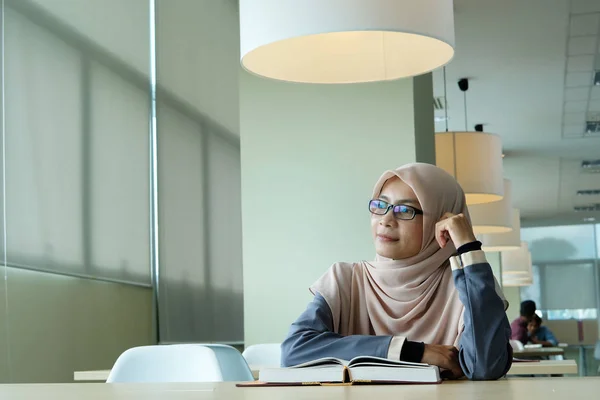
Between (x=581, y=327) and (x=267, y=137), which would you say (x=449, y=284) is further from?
(x=581, y=327)

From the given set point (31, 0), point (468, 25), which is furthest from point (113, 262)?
point (468, 25)

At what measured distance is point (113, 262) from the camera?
16.7ft

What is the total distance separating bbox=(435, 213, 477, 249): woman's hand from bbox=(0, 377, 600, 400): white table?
2.07ft

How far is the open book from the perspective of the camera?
6.44 ft

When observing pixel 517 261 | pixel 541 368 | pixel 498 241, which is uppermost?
pixel 498 241

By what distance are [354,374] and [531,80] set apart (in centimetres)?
773

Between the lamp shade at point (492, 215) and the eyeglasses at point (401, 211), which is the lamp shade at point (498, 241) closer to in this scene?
the lamp shade at point (492, 215)

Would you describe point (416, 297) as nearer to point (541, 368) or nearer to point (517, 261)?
point (541, 368)

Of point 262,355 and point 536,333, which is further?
point 536,333

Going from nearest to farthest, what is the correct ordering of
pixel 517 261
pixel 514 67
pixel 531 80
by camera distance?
pixel 514 67 → pixel 531 80 → pixel 517 261

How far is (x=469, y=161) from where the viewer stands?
6.38 meters

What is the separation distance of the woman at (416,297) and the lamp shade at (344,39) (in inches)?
15.3

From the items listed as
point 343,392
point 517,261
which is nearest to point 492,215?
point 343,392

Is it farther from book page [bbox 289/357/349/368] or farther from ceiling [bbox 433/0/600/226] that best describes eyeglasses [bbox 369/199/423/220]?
ceiling [bbox 433/0/600/226]
